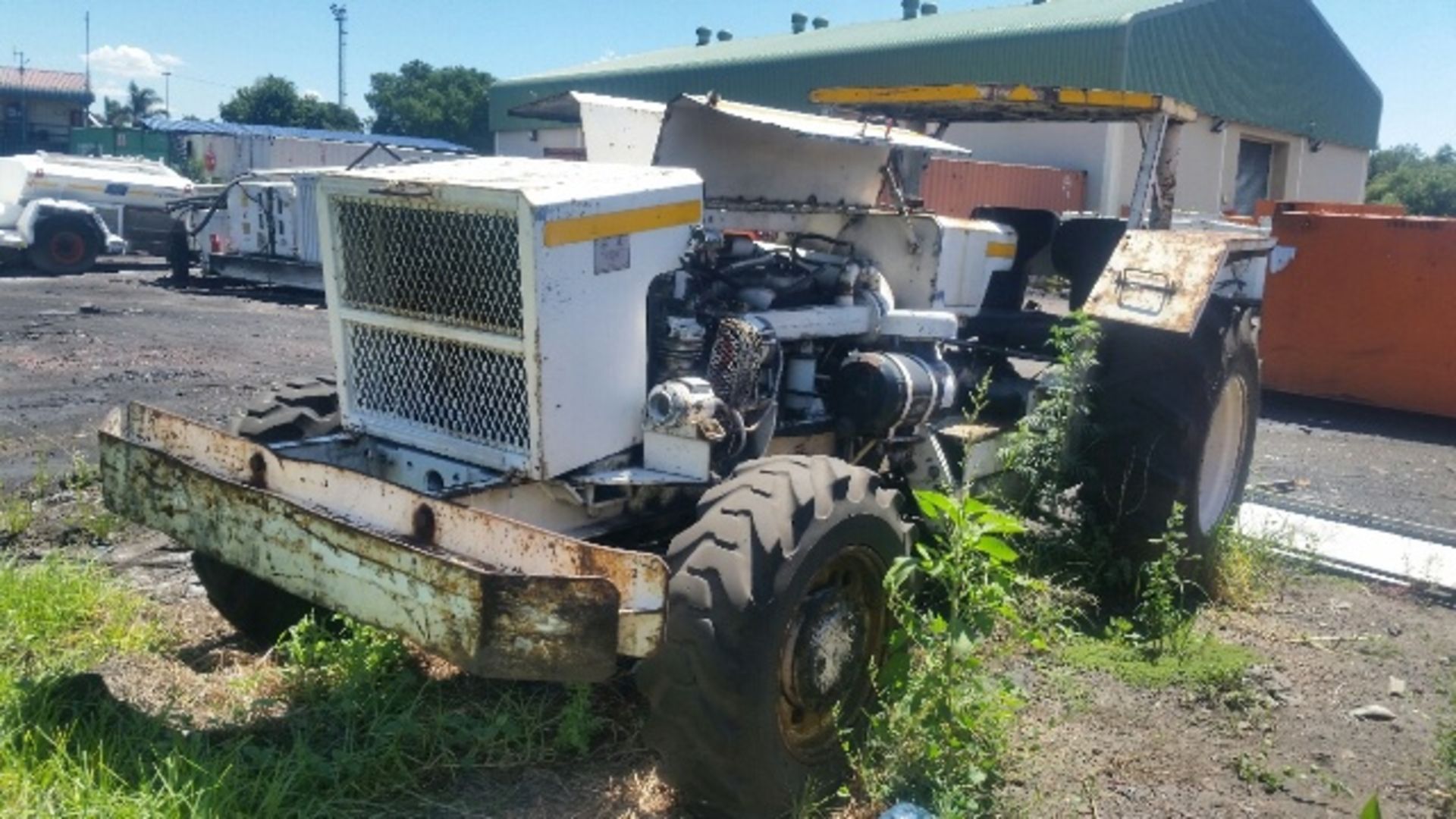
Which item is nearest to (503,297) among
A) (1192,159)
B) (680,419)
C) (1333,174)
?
(680,419)

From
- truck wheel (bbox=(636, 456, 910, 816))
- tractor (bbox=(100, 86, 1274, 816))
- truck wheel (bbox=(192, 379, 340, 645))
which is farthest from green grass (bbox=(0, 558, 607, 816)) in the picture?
truck wheel (bbox=(636, 456, 910, 816))

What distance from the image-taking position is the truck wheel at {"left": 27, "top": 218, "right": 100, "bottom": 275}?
18.4 m

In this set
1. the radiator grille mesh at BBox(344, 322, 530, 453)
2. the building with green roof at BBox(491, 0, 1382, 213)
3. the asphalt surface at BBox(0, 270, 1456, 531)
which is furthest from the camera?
the building with green roof at BBox(491, 0, 1382, 213)

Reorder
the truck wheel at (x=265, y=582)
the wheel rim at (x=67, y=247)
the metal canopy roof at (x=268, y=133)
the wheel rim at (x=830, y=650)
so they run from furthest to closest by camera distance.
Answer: the metal canopy roof at (x=268, y=133) < the wheel rim at (x=67, y=247) < the truck wheel at (x=265, y=582) < the wheel rim at (x=830, y=650)

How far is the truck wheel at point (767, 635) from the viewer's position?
3.06 meters

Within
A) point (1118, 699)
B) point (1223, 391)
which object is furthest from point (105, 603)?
point (1223, 391)

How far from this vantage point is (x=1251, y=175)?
32875mm

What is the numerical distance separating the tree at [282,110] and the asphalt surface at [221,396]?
176 feet

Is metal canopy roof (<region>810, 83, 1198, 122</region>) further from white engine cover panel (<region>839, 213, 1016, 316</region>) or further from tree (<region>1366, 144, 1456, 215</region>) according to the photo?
tree (<region>1366, 144, 1456, 215</region>)

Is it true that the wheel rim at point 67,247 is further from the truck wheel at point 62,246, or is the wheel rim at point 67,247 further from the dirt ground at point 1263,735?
the dirt ground at point 1263,735

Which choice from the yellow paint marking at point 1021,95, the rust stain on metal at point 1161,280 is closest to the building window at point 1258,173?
the yellow paint marking at point 1021,95

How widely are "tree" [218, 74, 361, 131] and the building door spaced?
4750cm

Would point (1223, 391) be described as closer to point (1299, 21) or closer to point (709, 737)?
point (709, 737)

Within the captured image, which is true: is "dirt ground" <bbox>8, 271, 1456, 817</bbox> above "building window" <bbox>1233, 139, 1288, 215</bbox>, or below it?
below
